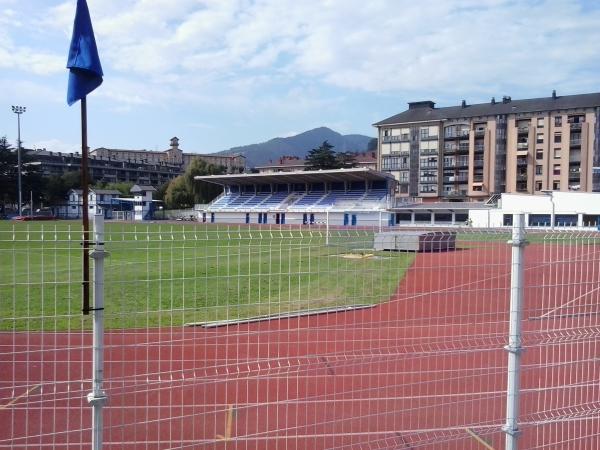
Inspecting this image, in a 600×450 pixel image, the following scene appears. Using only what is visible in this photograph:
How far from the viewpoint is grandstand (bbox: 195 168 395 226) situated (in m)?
57.0

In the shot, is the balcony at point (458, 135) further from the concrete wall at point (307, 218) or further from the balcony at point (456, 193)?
the concrete wall at point (307, 218)

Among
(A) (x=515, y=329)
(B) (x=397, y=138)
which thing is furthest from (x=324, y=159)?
(A) (x=515, y=329)

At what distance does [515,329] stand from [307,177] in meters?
60.1

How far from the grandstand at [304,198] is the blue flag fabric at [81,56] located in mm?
48766

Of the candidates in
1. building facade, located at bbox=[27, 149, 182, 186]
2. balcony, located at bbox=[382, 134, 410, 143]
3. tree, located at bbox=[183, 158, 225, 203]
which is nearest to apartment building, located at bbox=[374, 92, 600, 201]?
balcony, located at bbox=[382, 134, 410, 143]

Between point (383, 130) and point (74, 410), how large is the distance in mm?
76604

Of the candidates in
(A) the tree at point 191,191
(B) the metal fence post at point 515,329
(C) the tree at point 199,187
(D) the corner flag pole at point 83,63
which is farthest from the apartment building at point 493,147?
(D) the corner flag pole at point 83,63

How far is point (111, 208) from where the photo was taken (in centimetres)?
8300

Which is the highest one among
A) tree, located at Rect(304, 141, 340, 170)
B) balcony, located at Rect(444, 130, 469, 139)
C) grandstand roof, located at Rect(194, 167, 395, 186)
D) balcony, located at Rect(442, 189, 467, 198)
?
balcony, located at Rect(444, 130, 469, 139)

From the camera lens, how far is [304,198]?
212ft

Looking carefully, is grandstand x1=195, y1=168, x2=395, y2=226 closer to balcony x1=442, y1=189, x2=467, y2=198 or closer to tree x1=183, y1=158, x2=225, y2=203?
tree x1=183, y1=158, x2=225, y2=203

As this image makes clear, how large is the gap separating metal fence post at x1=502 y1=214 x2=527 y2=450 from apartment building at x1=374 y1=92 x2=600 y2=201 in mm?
59343

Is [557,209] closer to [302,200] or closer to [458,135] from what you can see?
[302,200]

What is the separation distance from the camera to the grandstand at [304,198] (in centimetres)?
5703
